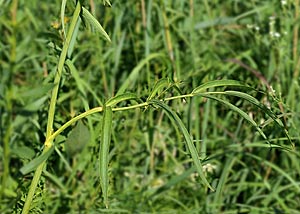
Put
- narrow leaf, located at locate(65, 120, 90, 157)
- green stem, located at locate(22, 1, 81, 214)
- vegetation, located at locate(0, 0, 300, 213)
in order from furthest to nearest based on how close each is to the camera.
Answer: vegetation, located at locate(0, 0, 300, 213) → narrow leaf, located at locate(65, 120, 90, 157) → green stem, located at locate(22, 1, 81, 214)

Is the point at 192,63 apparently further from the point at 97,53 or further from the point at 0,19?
the point at 0,19

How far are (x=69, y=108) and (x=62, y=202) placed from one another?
14.4 inches

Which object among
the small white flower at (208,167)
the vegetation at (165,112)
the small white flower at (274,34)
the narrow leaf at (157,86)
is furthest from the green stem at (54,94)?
the small white flower at (274,34)

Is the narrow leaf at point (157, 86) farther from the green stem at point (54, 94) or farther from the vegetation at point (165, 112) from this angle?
the vegetation at point (165, 112)

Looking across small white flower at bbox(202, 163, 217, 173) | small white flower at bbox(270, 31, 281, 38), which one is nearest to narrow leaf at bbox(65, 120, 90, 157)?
small white flower at bbox(202, 163, 217, 173)

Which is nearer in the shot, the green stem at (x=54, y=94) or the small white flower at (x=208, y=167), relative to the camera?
the green stem at (x=54, y=94)

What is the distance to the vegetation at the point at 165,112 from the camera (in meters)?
2.30

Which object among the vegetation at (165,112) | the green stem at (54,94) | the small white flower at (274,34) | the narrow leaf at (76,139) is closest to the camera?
the green stem at (54,94)

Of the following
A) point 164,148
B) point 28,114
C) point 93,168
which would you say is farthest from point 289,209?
point 28,114

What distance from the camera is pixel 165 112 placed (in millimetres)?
2098

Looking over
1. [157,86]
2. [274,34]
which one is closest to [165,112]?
[157,86]

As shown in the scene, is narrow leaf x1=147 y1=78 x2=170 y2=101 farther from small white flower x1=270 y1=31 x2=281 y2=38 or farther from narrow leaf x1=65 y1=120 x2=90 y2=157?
small white flower x1=270 y1=31 x2=281 y2=38

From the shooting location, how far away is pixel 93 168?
235 cm

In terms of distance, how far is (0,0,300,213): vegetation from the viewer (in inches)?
90.5
